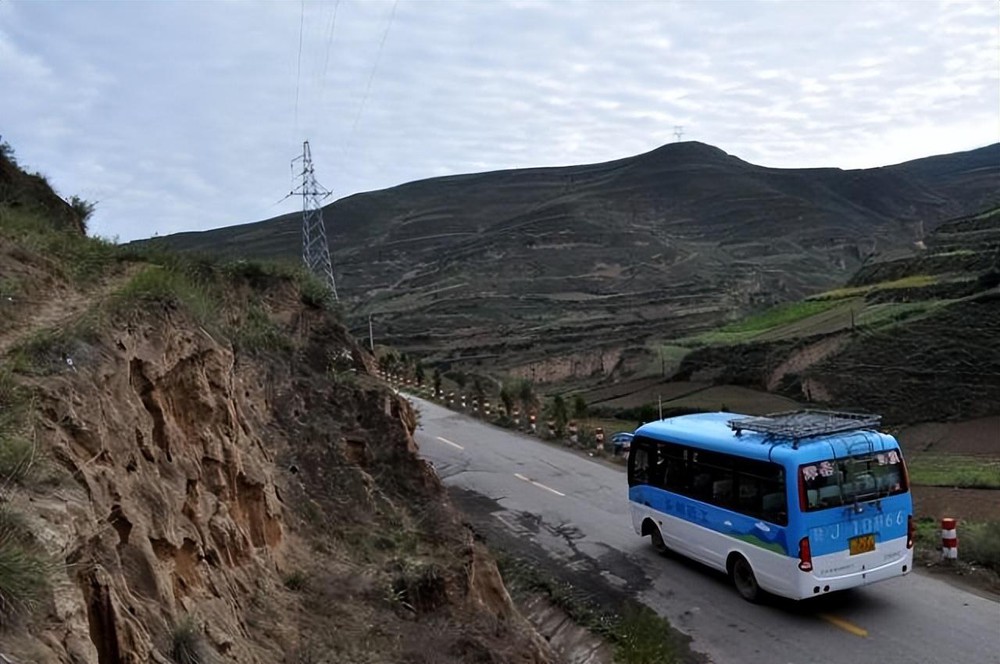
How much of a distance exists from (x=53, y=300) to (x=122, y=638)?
4.01 m

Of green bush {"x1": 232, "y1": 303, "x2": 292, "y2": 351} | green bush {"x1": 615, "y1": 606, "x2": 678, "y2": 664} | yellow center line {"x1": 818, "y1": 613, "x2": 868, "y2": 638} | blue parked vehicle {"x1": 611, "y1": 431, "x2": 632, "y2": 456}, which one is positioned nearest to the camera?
green bush {"x1": 615, "y1": 606, "x2": 678, "y2": 664}

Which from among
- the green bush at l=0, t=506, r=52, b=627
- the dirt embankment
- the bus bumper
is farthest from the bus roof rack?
the green bush at l=0, t=506, r=52, b=627

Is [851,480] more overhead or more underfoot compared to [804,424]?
more underfoot

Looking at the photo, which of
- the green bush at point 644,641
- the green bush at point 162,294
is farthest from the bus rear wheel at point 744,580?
the green bush at point 162,294

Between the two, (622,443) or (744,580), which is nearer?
(744,580)

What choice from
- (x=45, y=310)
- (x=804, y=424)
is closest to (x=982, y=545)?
(x=804, y=424)

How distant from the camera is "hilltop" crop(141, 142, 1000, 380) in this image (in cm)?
7100

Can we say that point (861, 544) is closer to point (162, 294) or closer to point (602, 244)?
point (162, 294)

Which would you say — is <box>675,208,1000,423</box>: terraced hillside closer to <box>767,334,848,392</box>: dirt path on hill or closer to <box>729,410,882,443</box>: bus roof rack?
<box>767,334,848,392</box>: dirt path on hill

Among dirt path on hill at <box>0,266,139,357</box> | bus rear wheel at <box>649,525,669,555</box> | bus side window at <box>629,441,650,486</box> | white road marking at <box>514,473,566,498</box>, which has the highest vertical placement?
dirt path on hill at <box>0,266,139,357</box>

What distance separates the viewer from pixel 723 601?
11.8 metres

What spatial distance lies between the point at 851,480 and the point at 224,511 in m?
7.59

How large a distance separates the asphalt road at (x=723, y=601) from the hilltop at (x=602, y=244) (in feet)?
110

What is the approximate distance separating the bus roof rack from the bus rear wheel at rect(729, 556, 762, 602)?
71.1 inches
